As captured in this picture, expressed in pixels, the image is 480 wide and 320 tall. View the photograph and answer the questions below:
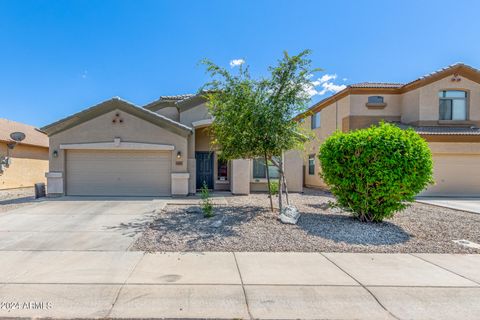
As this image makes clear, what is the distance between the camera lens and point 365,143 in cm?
790

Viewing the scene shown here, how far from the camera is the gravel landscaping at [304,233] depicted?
6461 mm

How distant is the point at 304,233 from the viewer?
7387mm

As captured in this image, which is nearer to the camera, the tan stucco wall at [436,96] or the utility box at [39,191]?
the utility box at [39,191]

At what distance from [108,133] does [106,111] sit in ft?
3.50

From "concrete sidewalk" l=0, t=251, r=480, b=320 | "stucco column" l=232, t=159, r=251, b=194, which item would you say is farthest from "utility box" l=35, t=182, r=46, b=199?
"stucco column" l=232, t=159, r=251, b=194

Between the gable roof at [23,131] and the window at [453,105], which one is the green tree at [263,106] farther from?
the gable roof at [23,131]

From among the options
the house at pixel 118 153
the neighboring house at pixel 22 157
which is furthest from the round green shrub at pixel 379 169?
the neighboring house at pixel 22 157

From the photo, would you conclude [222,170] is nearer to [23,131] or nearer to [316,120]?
[316,120]

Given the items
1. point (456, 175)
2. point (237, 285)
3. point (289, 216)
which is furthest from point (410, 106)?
point (237, 285)

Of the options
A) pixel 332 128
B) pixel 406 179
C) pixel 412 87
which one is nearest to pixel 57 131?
pixel 406 179

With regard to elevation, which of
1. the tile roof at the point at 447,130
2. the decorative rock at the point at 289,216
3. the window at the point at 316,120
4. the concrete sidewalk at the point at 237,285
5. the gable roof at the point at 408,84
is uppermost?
the gable roof at the point at 408,84

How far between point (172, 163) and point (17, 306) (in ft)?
32.5

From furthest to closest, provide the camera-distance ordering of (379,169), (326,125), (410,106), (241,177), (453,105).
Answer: (326,125)
(410,106)
(453,105)
(241,177)
(379,169)

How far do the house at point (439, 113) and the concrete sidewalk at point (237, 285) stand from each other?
1174 centimetres
